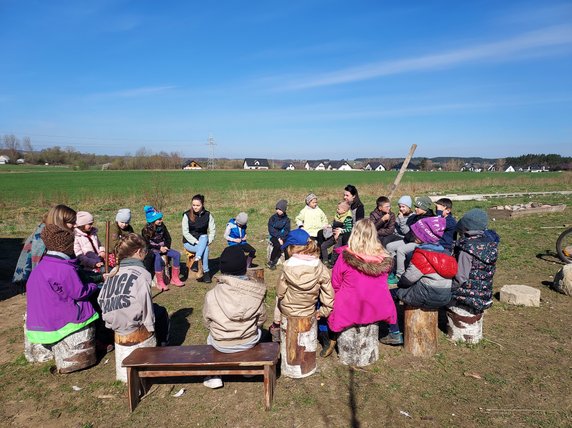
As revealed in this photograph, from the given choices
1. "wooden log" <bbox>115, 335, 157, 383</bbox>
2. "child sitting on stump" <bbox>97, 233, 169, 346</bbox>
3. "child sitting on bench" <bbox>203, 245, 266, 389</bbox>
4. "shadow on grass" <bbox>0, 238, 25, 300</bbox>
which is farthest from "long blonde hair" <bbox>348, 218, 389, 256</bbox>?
"shadow on grass" <bbox>0, 238, 25, 300</bbox>

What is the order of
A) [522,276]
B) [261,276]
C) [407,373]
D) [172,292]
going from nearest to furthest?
[407,373]
[261,276]
[172,292]
[522,276]

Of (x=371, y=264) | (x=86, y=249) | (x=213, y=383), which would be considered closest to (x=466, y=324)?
(x=371, y=264)

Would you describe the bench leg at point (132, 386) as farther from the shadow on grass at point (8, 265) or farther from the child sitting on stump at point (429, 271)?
the shadow on grass at point (8, 265)

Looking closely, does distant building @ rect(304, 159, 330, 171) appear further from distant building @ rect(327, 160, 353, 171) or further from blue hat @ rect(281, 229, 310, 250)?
blue hat @ rect(281, 229, 310, 250)

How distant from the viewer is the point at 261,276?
19.2 ft

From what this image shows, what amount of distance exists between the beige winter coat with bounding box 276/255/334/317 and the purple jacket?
230cm

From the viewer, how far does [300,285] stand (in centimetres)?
416

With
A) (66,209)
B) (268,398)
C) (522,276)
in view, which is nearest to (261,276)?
(268,398)

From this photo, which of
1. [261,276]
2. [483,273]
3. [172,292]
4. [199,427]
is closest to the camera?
[199,427]

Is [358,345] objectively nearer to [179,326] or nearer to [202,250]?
[179,326]

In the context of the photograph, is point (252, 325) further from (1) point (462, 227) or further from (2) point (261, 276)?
(1) point (462, 227)

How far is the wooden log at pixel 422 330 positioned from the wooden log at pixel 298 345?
4.36 feet

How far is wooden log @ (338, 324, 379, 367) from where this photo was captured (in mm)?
4535

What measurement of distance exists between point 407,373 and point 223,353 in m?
A: 2.16
